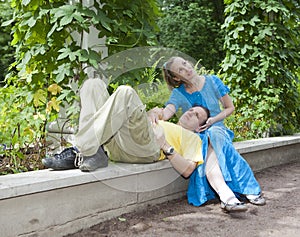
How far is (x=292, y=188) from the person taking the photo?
326 centimetres

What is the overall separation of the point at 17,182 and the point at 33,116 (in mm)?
987

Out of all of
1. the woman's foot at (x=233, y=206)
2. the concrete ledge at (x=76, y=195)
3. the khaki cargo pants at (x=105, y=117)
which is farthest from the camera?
the woman's foot at (x=233, y=206)

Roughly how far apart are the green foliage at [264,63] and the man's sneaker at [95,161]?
2.46 metres

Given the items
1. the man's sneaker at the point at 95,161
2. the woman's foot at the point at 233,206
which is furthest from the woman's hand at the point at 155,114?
the woman's foot at the point at 233,206

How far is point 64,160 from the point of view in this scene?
234 cm

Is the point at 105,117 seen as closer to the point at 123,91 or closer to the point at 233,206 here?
the point at 123,91

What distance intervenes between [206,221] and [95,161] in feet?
2.52

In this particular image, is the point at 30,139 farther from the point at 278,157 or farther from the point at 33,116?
the point at 278,157

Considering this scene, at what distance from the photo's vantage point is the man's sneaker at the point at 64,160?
232 centimetres

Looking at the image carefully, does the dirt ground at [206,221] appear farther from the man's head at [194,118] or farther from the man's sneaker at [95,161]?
the man's head at [194,118]

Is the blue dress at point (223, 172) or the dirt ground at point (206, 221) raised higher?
the blue dress at point (223, 172)

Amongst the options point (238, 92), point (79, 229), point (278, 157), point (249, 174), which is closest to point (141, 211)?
point (79, 229)

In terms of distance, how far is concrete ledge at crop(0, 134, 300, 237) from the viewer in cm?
192

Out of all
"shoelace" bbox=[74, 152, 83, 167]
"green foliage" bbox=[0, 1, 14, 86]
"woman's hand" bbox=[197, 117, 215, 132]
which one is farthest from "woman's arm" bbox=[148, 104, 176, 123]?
"green foliage" bbox=[0, 1, 14, 86]
